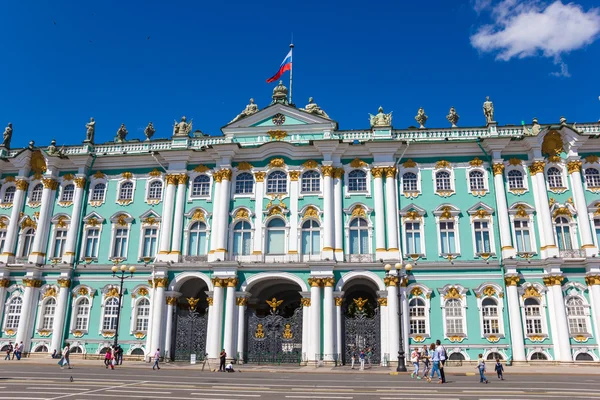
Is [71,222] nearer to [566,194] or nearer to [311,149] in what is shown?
[311,149]

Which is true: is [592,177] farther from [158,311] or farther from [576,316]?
[158,311]

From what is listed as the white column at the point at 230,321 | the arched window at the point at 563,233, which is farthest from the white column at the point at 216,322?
the arched window at the point at 563,233

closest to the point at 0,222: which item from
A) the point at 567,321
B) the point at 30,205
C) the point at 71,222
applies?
the point at 30,205

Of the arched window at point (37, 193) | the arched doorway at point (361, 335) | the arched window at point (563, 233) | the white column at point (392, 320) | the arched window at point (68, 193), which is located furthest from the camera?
the arched window at point (37, 193)

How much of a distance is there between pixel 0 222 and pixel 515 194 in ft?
133

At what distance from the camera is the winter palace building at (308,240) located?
33812 mm

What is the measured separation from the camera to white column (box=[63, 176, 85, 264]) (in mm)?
38875

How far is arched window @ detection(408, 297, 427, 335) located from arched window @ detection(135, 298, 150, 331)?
19024mm

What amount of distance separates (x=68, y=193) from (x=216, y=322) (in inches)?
679

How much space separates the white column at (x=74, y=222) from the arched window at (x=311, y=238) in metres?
18.2

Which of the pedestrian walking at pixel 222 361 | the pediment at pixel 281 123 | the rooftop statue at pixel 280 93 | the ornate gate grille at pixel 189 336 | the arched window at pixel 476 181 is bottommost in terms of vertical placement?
the pedestrian walking at pixel 222 361

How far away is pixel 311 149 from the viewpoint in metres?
38.3

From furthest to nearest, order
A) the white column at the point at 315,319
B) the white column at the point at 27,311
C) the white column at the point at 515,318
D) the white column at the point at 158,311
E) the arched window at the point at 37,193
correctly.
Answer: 1. the arched window at the point at 37,193
2. the white column at the point at 27,311
3. the white column at the point at 158,311
4. the white column at the point at 315,319
5. the white column at the point at 515,318

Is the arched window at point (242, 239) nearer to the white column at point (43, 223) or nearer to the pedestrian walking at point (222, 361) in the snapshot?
the pedestrian walking at point (222, 361)
